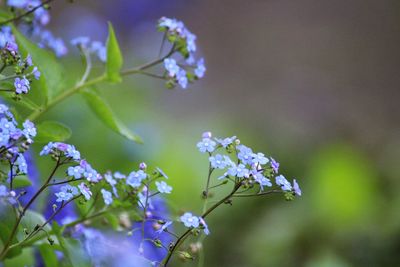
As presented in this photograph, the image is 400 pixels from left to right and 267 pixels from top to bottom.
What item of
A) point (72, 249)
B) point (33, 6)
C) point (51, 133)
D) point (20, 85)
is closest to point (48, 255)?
point (72, 249)

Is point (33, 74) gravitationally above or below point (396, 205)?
below

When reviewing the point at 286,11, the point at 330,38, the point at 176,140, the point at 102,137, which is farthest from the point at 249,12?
the point at 102,137

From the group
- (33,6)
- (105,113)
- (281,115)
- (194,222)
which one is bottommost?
(194,222)

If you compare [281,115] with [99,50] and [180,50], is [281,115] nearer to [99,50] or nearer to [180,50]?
[99,50]

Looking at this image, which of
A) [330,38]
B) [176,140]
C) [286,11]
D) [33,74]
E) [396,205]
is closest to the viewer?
[33,74]

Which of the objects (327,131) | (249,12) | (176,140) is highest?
(249,12)

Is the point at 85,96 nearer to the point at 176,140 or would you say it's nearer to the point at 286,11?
the point at 176,140

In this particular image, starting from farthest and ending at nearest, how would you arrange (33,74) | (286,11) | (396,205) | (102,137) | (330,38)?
(286,11), (330,38), (102,137), (396,205), (33,74)
